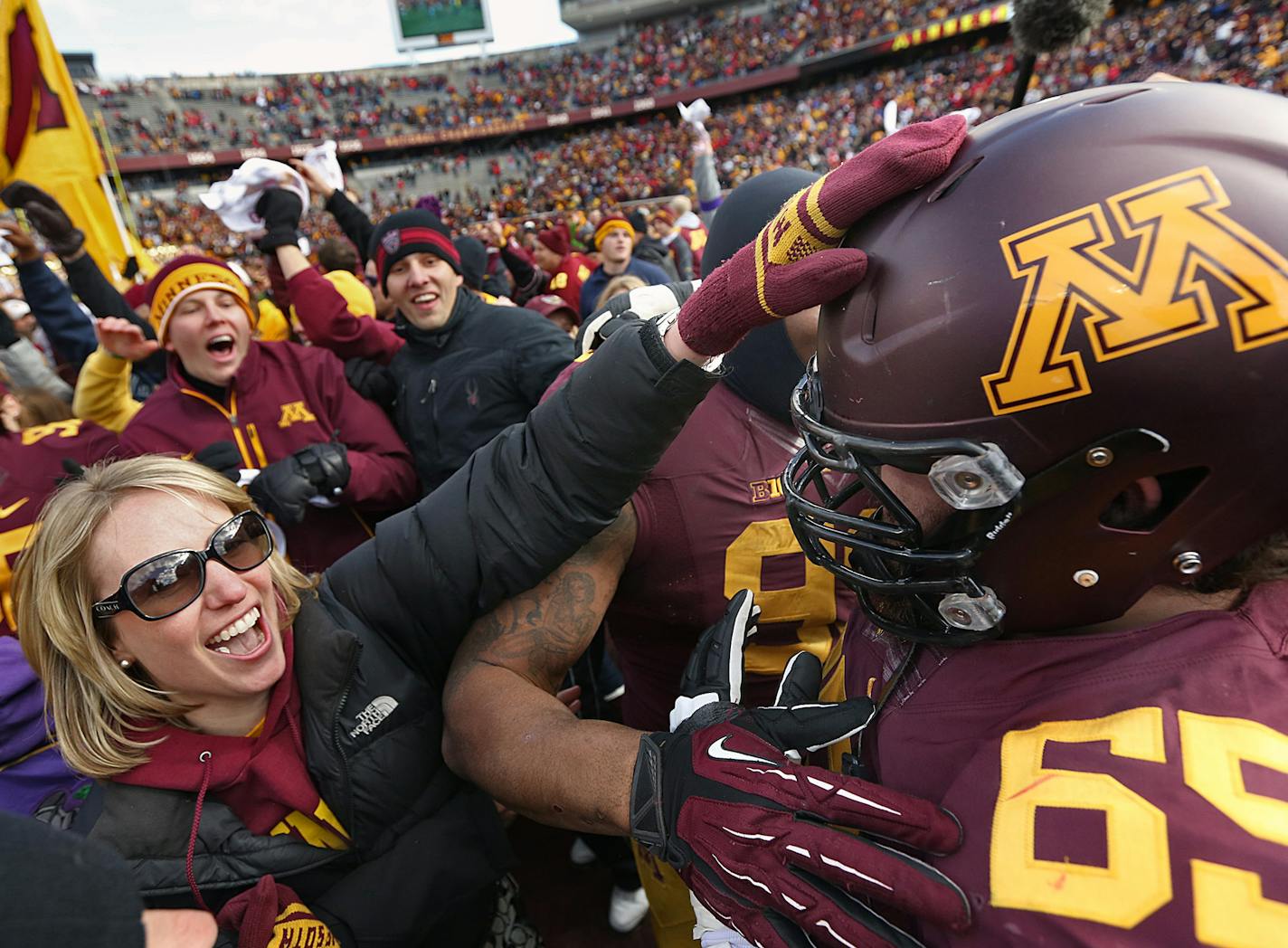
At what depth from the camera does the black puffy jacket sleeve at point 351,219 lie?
4337mm

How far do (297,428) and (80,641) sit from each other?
174cm

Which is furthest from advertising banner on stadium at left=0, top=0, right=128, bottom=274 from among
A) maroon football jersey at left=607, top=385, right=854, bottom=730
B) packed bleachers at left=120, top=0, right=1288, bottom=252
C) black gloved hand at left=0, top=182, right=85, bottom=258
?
packed bleachers at left=120, top=0, right=1288, bottom=252

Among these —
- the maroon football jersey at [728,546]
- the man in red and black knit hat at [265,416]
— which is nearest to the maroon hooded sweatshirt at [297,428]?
the man in red and black knit hat at [265,416]

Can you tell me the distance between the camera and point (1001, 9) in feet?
74.8

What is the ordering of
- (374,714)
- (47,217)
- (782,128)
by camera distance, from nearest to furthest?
(374,714) → (47,217) → (782,128)

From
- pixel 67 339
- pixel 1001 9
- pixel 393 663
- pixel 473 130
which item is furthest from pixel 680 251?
pixel 473 130

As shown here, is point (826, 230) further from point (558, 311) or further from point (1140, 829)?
point (558, 311)

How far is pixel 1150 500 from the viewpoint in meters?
0.88

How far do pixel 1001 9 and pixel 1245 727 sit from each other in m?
29.8

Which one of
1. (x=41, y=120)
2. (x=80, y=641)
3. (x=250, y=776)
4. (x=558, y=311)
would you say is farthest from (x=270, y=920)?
(x=41, y=120)

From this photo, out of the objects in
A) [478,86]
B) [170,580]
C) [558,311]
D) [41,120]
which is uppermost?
[478,86]

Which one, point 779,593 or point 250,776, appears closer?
point 250,776

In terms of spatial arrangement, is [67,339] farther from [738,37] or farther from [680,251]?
[738,37]

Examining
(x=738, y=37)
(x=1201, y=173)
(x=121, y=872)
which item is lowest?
(x=121, y=872)
